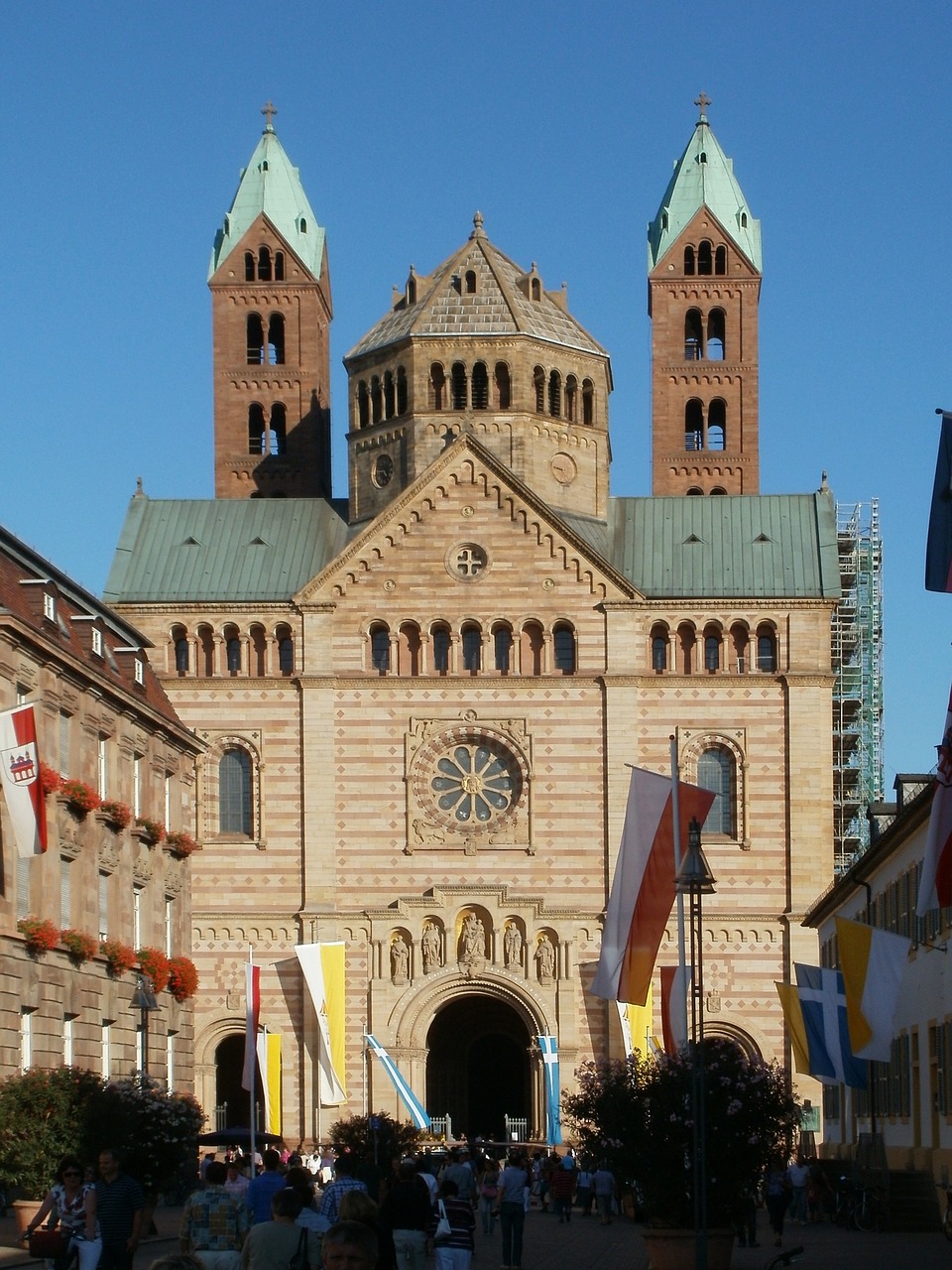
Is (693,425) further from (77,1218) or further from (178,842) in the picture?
(77,1218)

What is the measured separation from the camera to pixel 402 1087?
208 ft

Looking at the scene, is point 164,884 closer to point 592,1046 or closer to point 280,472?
point 592,1046

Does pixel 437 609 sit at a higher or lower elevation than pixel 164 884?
higher

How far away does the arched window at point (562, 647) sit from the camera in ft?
236

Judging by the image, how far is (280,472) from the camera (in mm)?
85312

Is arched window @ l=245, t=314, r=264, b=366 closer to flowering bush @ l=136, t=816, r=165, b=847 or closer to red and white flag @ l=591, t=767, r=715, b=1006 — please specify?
flowering bush @ l=136, t=816, r=165, b=847

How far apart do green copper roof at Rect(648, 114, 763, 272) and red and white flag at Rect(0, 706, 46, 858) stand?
2130 inches

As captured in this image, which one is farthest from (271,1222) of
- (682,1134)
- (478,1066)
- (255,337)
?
(255,337)

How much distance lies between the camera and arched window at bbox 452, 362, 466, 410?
7594 cm

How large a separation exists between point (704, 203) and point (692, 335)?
4.83 metres

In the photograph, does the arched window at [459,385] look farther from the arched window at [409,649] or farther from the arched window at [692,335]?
the arched window at [692,335]

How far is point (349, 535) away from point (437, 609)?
558cm

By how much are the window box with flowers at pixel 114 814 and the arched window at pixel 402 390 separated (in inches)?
1145

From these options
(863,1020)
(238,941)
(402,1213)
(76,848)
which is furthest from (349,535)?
(402,1213)
